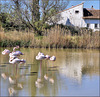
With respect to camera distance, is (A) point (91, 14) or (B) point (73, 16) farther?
(A) point (91, 14)

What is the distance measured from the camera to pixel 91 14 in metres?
35.8

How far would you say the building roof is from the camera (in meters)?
34.8

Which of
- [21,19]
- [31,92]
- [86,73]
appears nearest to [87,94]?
[31,92]

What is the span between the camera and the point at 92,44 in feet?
42.1

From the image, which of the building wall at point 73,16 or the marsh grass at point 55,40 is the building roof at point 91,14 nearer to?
the building wall at point 73,16

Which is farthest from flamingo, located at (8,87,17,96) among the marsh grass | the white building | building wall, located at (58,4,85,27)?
building wall, located at (58,4,85,27)

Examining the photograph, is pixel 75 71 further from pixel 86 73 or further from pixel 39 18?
pixel 39 18

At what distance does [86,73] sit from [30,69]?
4.97ft

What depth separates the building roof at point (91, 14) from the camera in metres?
34.8

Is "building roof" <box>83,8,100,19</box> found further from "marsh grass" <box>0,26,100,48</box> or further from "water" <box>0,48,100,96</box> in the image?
"water" <box>0,48,100,96</box>

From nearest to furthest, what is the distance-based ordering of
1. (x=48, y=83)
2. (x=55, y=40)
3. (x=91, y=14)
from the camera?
1. (x=48, y=83)
2. (x=55, y=40)
3. (x=91, y=14)

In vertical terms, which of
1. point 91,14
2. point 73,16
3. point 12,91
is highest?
point 91,14

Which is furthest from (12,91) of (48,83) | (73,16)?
(73,16)

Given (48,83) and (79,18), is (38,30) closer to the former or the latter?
(79,18)
